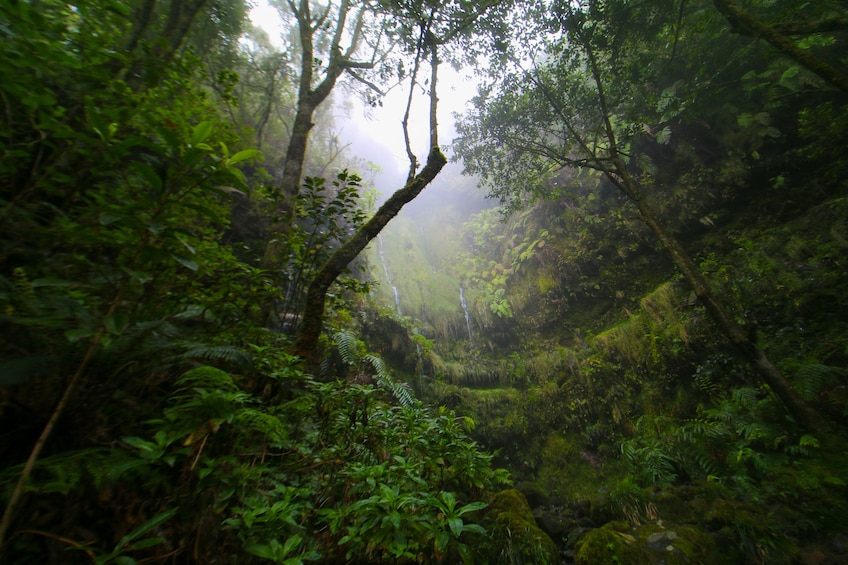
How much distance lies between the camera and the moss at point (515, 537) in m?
2.12

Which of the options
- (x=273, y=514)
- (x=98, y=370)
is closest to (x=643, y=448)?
(x=273, y=514)

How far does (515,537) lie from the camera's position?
230cm

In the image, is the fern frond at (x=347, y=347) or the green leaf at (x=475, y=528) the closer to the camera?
the green leaf at (x=475, y=528)

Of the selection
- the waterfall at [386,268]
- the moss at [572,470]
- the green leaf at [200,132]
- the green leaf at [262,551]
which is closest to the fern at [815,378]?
the moss at [572,470]

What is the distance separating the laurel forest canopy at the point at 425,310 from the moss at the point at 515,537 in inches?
0.9

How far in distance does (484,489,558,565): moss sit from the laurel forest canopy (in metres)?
0.02

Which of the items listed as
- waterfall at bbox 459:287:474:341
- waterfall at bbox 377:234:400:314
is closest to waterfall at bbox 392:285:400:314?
waterfall at bbox 377:234:400:314

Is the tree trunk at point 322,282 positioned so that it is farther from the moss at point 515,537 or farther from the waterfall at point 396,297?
the waterfall at point 396,297

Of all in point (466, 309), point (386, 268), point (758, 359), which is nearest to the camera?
point (758, 359)

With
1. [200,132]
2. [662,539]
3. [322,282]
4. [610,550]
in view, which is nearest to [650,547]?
[662,539]

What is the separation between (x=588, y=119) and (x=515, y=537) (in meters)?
8.21

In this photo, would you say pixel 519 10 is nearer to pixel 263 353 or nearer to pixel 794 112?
pixel 794 112

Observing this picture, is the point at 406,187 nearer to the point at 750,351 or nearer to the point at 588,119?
the point at 750,351

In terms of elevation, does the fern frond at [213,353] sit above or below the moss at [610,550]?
above
